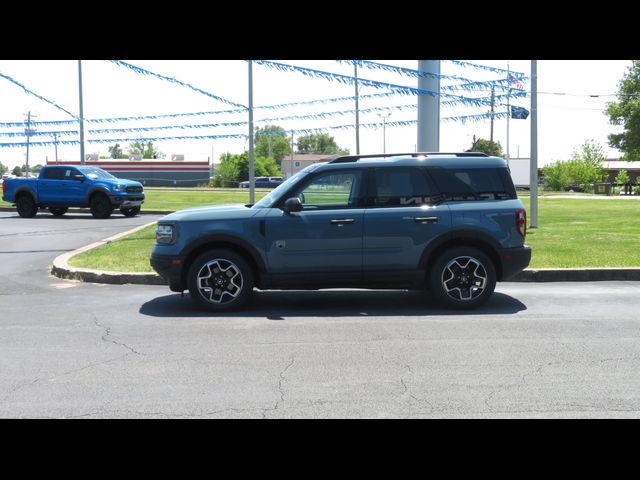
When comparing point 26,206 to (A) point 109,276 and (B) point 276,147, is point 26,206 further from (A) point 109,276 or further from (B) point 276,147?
(B) point 276,147

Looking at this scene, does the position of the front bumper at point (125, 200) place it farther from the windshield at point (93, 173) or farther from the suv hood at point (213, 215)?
the suv hood at point (213, 215)

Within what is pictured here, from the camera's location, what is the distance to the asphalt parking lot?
4.86 metres

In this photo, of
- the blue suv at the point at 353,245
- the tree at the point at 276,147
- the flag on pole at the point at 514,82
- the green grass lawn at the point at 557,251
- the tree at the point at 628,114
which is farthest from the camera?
the tree at the point at 276,147

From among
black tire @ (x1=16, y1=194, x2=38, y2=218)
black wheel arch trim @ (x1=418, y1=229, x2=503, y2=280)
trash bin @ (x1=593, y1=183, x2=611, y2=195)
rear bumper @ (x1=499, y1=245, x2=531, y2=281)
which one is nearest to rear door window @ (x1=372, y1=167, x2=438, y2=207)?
black wheel arch trim @ (x1=418, y1=229, x2=503, y2=280)

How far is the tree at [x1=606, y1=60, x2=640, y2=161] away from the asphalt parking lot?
65037mm

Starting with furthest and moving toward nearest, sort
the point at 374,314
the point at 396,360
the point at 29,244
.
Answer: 1. the point at 29,244
2. the point at 374,314
3. the point at 396,360

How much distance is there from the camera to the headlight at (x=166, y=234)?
8.43 m

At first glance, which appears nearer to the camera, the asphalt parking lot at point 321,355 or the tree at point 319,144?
the asphalt parking lot at point 321,355

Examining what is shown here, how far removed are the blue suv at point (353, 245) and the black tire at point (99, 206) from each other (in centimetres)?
1588

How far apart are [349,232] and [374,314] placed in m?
1.02

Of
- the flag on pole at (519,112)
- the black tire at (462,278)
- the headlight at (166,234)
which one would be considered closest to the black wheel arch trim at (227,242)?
the headlight at (166,234)

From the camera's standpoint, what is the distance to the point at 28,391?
5.21 m
